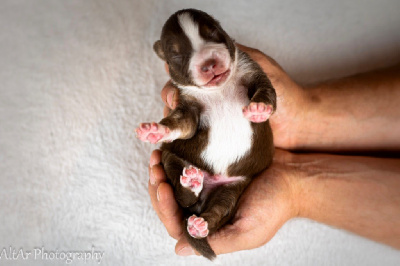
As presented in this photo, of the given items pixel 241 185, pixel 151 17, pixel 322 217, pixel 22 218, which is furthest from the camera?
pixel 151 17

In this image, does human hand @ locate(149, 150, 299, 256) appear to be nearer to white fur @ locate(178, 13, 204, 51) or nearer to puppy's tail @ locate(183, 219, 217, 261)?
puppy's tail @ locate(183, 219, 217, 261)

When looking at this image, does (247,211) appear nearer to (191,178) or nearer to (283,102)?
(191,178)

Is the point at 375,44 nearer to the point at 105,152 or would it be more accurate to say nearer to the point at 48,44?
the point at 105,152

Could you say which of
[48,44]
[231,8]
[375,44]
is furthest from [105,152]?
[375,44]

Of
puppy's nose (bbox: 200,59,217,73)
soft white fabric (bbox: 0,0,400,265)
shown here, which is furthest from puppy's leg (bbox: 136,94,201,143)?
soft white fabric (bbox: 0,0,400,265)

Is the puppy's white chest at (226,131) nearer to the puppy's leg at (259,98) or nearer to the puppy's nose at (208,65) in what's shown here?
the puppy's leg at (259,98)

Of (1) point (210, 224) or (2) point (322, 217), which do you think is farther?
(2) point (322, 217)
